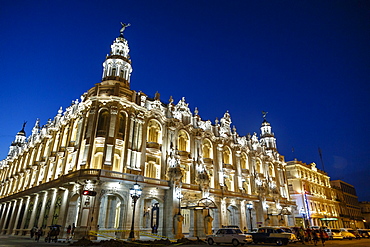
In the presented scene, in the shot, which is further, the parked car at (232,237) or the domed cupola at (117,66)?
the domed cupola at (117,66)

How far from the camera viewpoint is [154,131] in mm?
40031

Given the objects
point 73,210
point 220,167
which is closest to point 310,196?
point 220,167

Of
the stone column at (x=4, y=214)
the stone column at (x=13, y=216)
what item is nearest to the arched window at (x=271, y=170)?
the stone column at (x=13, y=216)

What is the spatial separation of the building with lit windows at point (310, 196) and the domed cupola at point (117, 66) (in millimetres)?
46888

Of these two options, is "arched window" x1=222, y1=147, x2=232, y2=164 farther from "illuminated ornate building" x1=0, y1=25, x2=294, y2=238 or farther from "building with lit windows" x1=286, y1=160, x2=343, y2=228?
"building with lit windows" x1=286, y1=160, x2=343, y2=228

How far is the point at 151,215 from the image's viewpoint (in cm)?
3922

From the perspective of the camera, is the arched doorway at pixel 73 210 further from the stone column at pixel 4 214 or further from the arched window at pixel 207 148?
the stone column at pixel 4 214

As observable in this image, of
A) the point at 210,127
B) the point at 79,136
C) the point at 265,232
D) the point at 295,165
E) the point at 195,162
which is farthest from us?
the point at 295,165

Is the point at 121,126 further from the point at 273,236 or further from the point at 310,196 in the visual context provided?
the point at 310,196

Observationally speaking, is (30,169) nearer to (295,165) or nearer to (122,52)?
(122,52)

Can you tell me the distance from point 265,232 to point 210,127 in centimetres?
2318

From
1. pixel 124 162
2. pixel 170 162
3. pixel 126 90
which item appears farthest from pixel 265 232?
pixel 126 90

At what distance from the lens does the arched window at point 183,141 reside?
140 feet

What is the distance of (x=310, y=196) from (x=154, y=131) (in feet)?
155
